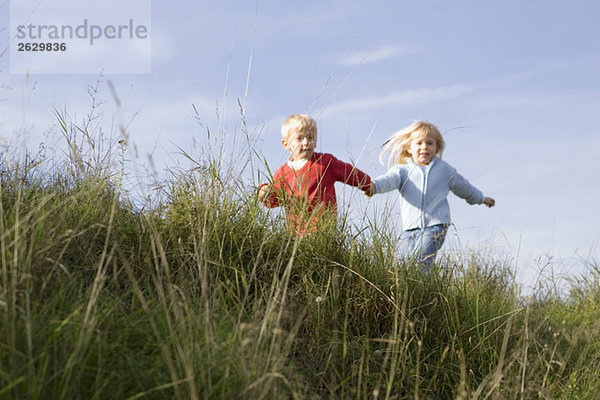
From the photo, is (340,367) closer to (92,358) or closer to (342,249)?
(342,249)

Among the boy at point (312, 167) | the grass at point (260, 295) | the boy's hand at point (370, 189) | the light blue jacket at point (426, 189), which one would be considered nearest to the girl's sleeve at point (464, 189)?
the light blue jacket at point (426, 189)

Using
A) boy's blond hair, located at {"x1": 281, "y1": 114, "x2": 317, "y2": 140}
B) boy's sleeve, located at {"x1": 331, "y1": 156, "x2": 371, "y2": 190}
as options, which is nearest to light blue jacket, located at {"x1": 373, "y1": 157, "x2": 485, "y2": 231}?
boy's sleeve, located at {"x1": 331, "y1": 156, "x2": 371, "y2": 190}

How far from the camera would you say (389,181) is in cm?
548

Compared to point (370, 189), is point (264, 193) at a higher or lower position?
lower

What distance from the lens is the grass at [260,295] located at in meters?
2.48

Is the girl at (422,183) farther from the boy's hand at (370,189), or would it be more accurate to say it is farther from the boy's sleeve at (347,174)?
the boy's sleeve at (347,174)

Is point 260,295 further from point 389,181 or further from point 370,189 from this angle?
point 389,181

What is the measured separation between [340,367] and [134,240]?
1.45 m

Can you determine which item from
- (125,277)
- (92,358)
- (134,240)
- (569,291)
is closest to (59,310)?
(92,358)

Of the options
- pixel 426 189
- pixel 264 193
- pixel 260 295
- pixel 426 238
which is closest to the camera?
pixel 260 295

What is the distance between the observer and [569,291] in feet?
20.2

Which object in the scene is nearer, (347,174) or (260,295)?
(260,295)

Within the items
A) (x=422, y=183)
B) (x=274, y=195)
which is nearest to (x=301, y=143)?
(x=274, y=195)

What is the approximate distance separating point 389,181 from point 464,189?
888mm
